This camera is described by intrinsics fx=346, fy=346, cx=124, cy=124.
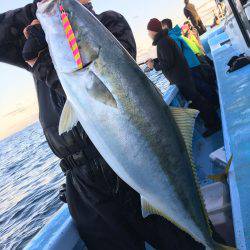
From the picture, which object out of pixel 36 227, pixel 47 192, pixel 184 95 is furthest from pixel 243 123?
pixel 47 192

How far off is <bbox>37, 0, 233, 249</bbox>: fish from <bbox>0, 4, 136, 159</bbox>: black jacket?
73 cm

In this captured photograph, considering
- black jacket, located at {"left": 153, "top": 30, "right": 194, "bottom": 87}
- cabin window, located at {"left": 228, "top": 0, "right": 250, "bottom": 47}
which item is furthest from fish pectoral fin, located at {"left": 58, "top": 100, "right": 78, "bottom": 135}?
black jacket, located at {"left": 153, "top": 30, "right": 194, "bottom": 87}

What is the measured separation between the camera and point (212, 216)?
12.1ft

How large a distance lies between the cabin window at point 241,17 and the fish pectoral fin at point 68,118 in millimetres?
5419

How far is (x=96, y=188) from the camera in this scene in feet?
10.0

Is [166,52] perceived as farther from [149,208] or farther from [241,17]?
[149,208]

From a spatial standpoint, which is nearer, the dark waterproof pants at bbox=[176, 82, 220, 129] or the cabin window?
the cabin window

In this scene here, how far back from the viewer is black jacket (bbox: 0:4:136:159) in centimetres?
293

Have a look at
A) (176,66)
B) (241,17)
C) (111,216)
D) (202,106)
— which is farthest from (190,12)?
(111,216)

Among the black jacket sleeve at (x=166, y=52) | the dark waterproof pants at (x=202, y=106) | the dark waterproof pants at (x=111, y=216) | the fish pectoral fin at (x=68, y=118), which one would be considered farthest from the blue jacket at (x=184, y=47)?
the fish pectoral fin at (x=68, y=118)

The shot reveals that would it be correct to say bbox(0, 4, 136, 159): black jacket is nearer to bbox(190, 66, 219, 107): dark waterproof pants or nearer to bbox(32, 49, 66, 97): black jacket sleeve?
bbox(32, 49, 66, 97): black jacket sleeve

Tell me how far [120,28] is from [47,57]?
677 millimetres

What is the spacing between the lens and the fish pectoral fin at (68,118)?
2111 mm

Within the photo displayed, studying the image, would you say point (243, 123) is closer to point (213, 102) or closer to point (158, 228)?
point (158, 228)
